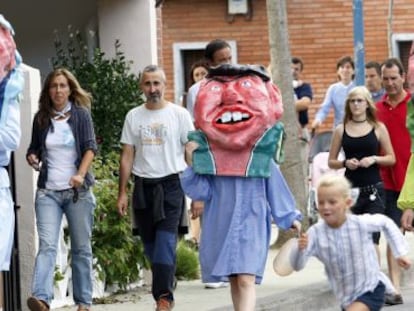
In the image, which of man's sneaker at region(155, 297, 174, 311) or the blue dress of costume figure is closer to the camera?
the blue dress of costume figure

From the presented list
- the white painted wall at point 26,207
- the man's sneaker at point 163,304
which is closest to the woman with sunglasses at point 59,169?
the man's sneaker at point 163,304

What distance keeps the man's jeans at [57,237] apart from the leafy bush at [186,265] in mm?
3086

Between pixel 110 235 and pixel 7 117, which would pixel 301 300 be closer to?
pixel 110 235

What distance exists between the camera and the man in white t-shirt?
1217 cm

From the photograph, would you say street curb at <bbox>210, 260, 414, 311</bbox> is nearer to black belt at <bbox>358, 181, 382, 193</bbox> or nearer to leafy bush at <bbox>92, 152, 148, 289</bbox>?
black belt at <bbox>358, 181, 382, 193</bbox>

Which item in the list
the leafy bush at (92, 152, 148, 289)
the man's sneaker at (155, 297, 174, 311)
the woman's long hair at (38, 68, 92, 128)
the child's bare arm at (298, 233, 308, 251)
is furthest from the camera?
the leafy bush at (92, 152, 148, 289)

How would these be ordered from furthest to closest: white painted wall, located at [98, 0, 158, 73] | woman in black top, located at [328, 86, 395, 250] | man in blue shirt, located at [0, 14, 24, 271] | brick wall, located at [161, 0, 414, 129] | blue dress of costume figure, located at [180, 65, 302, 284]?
brick wall, located at [161, 0, 414, 129] < white painted wall, located at [98, 0, 158, 73] < woman in black top, located at [328, 86, 395, 250] < blue dress of costume figure, located at [180, 65, 302, 284] < man in blue shirt, located at [0, 14, 24, 271]

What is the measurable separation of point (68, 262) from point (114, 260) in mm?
549

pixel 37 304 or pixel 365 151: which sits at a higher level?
pixel 365 151

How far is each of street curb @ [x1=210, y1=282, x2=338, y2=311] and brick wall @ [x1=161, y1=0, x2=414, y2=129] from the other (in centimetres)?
1279

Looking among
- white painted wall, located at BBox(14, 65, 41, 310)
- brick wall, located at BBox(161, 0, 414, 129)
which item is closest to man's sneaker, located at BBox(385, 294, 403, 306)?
white painted wall, located at BBox(14, 65, 41, 310)

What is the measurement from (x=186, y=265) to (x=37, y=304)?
3.80 metres

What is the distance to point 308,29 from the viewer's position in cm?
2678

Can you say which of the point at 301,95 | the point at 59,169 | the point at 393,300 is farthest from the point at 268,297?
the point at 301,95
